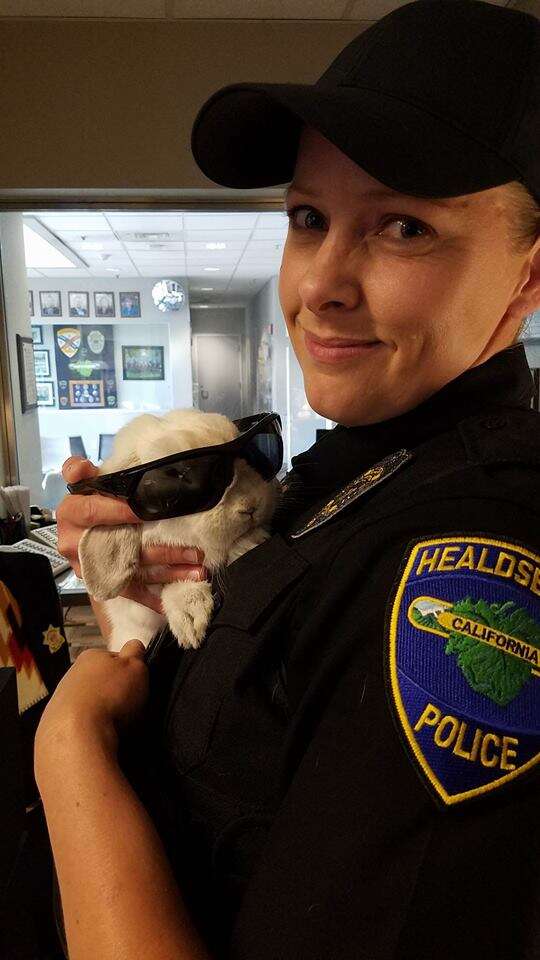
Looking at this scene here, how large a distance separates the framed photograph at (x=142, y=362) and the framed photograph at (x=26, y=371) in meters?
1.91

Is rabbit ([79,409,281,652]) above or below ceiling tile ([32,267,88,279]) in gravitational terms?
below

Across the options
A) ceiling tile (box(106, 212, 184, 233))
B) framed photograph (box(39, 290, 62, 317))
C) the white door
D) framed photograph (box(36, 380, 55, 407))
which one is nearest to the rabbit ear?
ceiling tile (box(106, 212, 184, 233))

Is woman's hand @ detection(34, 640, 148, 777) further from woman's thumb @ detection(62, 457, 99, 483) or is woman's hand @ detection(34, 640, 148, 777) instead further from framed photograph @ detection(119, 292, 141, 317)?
framed photograph @ detection(119, 292, 141, 317)

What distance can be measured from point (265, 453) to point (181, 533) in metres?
0.17

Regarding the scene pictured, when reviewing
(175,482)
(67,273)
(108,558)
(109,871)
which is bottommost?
(109,871)

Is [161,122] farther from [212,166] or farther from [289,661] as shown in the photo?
Result: [289,661]

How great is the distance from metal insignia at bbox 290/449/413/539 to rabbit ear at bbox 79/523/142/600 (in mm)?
261

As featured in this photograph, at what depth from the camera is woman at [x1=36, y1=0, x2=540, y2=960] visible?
335 mm

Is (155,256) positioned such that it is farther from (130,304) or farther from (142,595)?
(142,595)

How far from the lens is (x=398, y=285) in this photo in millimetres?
514

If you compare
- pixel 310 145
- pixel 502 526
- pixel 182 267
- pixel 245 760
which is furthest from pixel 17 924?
pixel 182 267

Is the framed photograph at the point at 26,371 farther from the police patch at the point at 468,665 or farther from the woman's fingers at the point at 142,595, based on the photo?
the police patch at the point at 468,665

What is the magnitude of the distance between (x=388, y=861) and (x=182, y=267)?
19.1ft

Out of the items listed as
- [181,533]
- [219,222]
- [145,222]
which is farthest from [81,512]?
[219,222]
